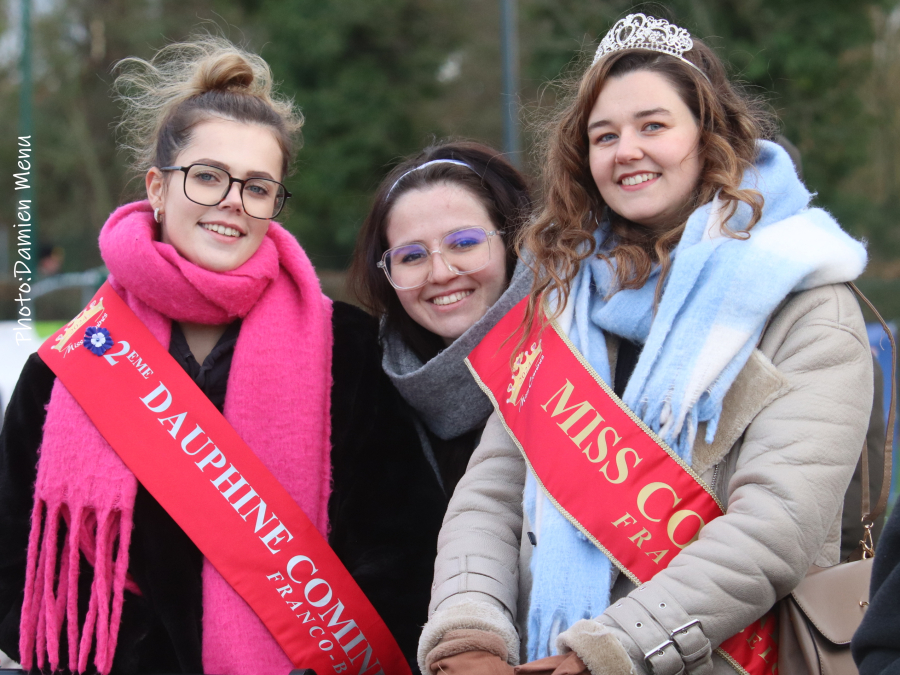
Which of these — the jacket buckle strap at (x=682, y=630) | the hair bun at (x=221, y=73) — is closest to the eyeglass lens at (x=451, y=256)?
the hair bun at (x=221, y=73)

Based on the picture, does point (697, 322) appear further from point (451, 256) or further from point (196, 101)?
point (196, 101)

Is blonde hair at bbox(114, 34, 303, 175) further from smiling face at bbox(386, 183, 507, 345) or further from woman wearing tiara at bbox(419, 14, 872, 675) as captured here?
woman wearing tiara at bbox(419, 14, 872, 675)

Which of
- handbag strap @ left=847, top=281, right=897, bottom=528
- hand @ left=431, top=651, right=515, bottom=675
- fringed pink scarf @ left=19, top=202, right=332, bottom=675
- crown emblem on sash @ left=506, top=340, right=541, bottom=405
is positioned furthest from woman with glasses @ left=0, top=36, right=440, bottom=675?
handbag strap @ left=847, top=281, right=897, bottom=528

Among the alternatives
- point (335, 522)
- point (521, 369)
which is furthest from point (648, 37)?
point (335, 522)

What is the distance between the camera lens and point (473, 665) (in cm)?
190

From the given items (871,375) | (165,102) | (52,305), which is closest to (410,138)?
(52,305)

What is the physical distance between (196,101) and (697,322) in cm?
160

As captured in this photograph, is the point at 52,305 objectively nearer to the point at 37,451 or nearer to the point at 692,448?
the point at 37,451

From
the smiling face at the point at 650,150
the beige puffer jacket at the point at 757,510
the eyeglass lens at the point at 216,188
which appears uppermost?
the eyeglass lens at the point at 216,188

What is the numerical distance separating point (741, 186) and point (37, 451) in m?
1.97

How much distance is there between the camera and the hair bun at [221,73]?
269 cm

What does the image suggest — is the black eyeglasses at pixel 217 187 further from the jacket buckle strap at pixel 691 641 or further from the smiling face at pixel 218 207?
the jacket buckle strap at pixel 691 641

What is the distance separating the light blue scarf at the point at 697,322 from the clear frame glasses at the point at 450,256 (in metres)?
0.66

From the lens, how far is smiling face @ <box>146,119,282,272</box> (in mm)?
2508
